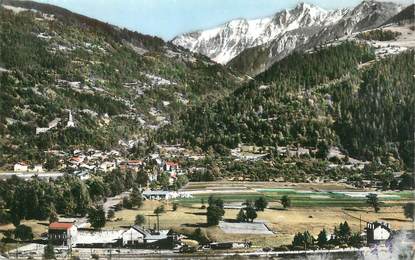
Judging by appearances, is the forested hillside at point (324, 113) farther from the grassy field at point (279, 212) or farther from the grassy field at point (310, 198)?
→ the grassy field at point (279, 212)

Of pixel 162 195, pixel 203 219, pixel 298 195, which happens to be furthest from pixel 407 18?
pixel 203 219

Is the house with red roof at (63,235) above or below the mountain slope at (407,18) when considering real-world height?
below

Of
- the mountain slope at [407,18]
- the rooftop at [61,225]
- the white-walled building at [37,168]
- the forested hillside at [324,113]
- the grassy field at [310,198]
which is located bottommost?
the rooftop at [61,225]

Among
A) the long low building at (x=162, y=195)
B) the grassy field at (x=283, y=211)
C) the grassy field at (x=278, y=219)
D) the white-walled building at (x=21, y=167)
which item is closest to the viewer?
the grassy field at (x=278, y=219)

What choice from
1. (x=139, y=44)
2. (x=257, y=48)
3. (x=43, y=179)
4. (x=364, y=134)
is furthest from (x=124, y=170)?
(x=257, y=48)

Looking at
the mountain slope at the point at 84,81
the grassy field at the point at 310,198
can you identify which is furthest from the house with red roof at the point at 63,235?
the mountain slope at the point at 84,81

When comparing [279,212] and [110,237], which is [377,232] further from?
[110,237]
